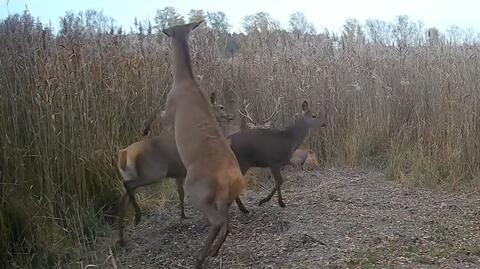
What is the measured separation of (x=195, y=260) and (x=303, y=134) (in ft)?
7.52

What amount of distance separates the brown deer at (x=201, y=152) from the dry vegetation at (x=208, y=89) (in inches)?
44.7

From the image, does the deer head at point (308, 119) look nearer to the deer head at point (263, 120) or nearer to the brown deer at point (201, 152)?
the deer head at point (263, 120)

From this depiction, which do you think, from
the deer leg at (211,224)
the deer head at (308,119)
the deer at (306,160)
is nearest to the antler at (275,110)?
the deer at (306,160)

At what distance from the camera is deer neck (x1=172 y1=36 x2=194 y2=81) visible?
15.9ft

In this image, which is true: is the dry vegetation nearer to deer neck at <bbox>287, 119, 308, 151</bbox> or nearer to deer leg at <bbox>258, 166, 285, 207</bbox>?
deer neck at <bbox>287, 119, 308, 151</bbox>

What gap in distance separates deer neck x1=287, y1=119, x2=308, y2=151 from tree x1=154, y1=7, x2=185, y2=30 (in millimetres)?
2162

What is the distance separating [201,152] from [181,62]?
2.72 ft

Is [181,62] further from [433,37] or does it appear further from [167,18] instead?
[433,37]

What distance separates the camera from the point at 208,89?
7762mm

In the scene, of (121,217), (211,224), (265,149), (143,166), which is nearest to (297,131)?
(265,149)

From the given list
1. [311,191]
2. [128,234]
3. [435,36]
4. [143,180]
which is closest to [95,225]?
[128,234]

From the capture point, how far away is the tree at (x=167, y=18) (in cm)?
780

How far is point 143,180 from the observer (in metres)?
5.06

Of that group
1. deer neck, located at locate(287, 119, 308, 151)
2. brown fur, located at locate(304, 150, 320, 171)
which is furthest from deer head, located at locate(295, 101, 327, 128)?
brown fur, located at locate(304, 150, 320, 171)
